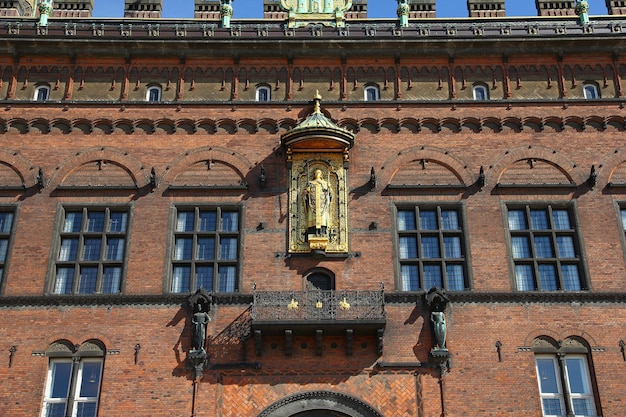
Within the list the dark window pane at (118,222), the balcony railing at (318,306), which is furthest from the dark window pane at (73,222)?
the balcony railing at (318,306)

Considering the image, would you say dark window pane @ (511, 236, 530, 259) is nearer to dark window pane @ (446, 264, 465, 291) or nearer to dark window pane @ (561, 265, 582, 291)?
dark window pane @ (561, 265, 582, 291)

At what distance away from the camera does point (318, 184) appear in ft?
80.3

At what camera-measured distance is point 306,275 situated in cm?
2358

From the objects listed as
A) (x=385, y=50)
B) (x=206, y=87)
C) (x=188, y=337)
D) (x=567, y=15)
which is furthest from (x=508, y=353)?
(x=567, y=15)

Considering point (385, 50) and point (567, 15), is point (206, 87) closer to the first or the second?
point (385, 50)

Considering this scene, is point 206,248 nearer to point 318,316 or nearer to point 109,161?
point 109,161

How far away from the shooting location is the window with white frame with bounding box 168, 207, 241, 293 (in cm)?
2369

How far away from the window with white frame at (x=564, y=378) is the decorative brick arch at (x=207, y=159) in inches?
390

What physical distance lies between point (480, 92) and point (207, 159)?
896 cm

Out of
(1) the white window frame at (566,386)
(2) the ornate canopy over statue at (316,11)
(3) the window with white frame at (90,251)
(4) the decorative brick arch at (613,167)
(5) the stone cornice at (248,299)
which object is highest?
(2) the ornate canopy over statue at (316,11)

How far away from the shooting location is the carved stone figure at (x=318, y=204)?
78.4ft

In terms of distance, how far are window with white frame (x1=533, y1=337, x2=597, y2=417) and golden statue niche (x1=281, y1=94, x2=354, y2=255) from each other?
20.3ft

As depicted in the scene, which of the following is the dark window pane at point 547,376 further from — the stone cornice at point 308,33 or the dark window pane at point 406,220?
the stone cornice at point 308,33

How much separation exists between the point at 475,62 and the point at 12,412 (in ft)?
56.4
